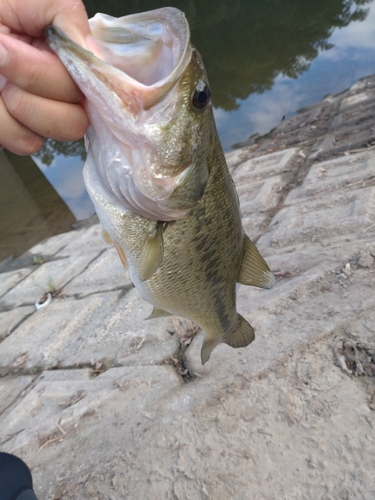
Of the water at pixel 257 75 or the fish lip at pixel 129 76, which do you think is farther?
the water at pixel 257 75

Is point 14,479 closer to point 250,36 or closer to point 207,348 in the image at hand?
point 207,348

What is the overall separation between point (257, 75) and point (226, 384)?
1436cm

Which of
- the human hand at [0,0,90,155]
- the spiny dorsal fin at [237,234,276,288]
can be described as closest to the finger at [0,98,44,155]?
the human hand at [0,0,90,155]

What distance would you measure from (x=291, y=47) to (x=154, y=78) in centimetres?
1803

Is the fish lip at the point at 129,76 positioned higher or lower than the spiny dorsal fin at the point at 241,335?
higher

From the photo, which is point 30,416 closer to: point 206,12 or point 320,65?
point 320,65

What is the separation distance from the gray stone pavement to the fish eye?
1438 mm

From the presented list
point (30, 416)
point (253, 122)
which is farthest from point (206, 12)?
point (30, 416)

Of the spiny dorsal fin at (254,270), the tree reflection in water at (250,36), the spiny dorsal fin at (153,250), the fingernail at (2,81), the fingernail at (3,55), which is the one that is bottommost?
the spiny dorsal fin at (254,270)

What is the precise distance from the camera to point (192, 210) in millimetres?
1473

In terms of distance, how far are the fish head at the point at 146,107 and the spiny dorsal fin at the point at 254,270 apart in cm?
50

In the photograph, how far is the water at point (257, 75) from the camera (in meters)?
9.84

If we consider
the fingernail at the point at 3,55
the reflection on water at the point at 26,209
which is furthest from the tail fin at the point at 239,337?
the reflection on water at the point at 26,209

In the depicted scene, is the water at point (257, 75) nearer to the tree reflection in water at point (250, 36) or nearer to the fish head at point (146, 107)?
the tree reflection in water at point (250, 36)
